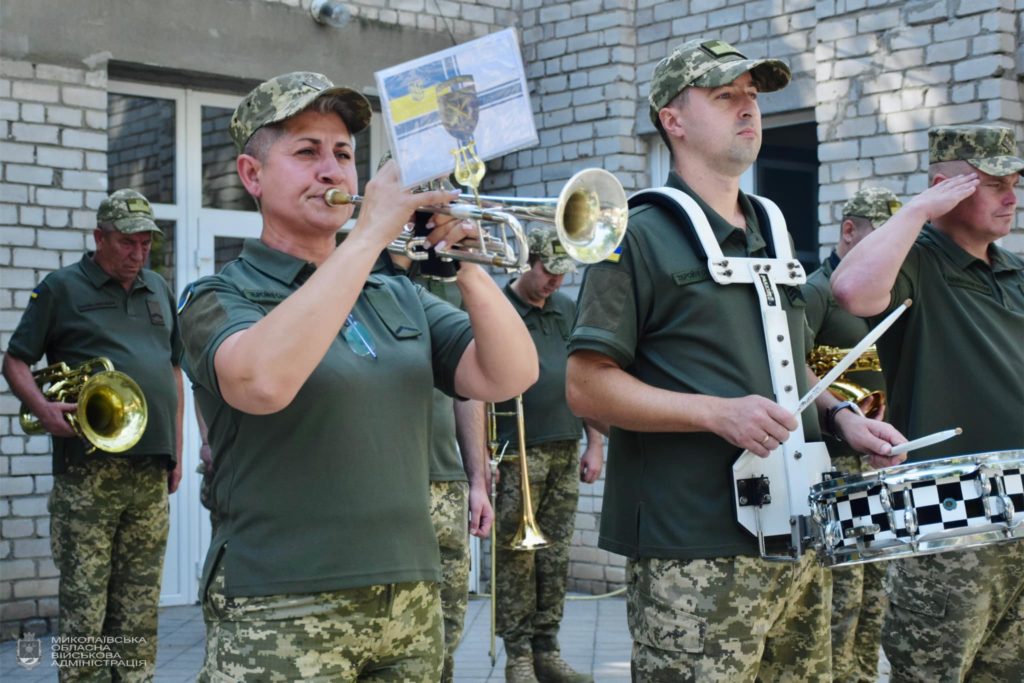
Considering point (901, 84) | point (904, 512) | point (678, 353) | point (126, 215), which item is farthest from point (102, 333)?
point (901, 84)

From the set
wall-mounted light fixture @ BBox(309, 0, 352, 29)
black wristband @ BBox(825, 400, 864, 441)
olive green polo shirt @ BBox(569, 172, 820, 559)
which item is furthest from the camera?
wall-mounted light fixture @ BBox(309, 0, 352, 29)

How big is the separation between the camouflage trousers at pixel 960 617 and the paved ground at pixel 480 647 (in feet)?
9.70

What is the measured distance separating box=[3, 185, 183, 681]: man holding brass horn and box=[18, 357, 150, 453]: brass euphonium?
12 mm

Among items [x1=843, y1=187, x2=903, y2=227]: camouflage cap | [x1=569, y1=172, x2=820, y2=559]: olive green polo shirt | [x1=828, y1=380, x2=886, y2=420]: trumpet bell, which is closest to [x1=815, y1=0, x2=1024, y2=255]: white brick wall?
[x1=843, y1=187, x2=903, y2=227]: camouflage cap

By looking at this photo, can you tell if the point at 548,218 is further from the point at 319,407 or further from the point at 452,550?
the point at 452,550

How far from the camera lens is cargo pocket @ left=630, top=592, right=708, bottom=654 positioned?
3375mm

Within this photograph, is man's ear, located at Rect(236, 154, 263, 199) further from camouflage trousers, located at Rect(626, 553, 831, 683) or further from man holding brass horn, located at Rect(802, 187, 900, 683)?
man holding brass horn, located at Rect(802, 187, 900, 683)

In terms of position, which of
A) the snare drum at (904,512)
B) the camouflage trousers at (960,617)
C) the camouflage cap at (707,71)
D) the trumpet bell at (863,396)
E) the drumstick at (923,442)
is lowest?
the camouflage trousers at (960,617)

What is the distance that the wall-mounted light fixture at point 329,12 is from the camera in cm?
940

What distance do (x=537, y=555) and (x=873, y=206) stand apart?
2484 millimetres

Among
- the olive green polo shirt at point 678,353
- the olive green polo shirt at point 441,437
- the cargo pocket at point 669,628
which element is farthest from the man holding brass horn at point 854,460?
the cargo pocket at point 669,628

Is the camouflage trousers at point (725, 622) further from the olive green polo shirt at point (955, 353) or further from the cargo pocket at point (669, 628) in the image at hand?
the olive green polo shirt at point (955, 353)

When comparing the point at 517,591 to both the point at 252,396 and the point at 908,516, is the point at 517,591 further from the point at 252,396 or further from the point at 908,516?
the point at 252,396

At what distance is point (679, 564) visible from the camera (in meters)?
3.43
